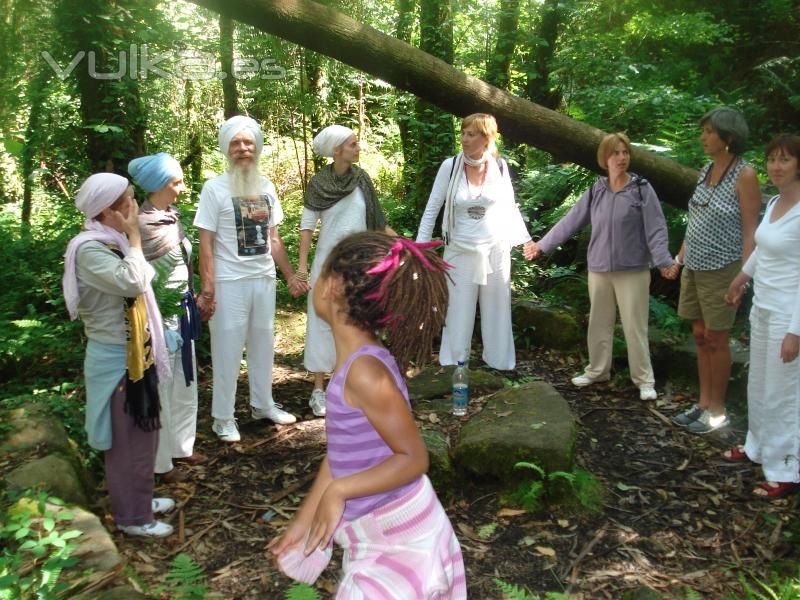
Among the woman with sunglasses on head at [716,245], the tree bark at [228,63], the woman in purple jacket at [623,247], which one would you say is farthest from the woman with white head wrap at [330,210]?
the tree bark at [228,63]

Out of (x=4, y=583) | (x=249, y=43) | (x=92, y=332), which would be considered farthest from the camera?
(x=249, y=43)

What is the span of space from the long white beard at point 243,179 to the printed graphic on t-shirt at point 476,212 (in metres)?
1.82

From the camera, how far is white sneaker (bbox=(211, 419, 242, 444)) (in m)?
4.96

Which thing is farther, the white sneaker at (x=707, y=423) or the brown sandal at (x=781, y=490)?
the white sneaker at (x=707, y=423)

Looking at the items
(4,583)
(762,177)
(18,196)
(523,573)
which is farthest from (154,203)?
(18,196)

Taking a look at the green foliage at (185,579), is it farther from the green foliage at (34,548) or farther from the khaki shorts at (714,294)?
the khaki shorts at (714,294)

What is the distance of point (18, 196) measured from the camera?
13586 millimetres

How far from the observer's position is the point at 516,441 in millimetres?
4199

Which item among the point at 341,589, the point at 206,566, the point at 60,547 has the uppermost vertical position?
the point at 341,589

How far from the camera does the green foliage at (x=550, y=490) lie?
4.03 metres

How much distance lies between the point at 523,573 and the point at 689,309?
101 inches

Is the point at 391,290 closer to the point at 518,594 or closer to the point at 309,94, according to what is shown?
the point at 518,594

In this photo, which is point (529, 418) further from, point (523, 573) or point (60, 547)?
point (60, 547)

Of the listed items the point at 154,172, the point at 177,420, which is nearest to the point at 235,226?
the point at 154,172
